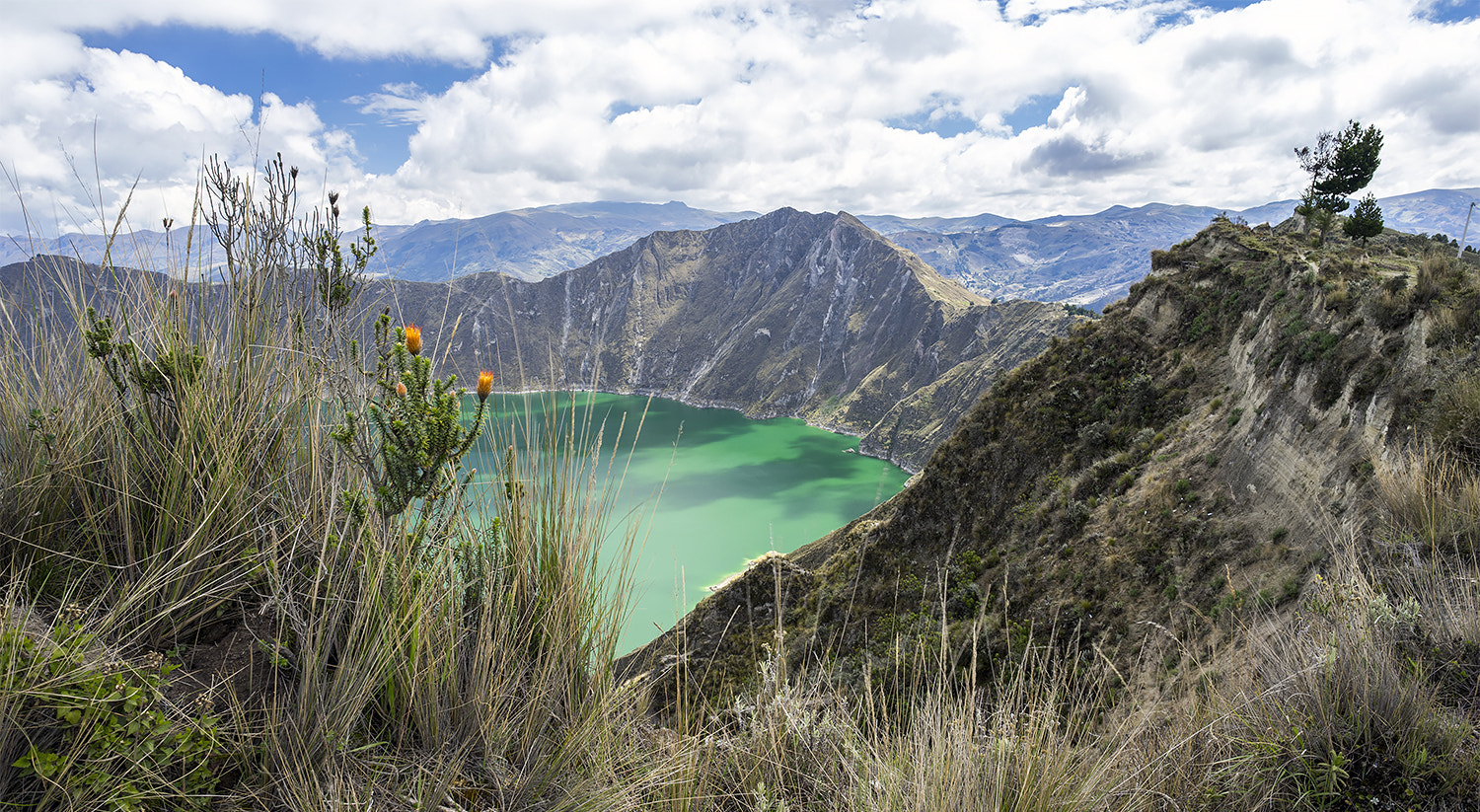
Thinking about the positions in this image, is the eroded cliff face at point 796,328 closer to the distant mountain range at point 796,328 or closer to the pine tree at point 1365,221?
the distant mountain range at point 796,328

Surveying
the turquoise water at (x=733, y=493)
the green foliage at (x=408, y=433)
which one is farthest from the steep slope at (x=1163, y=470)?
the turquoise water at (x=733, y=493)

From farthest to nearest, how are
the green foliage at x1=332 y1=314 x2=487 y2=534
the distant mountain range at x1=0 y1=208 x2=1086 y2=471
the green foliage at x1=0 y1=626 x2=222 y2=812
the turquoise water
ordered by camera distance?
the distant mountain range at x1=0 y1=208 x2=1086 y2=471 < the turquoise water < the green foliage at x1=332 y1=314 x2=487 y2=534 < the green foliage at x1=0 y1=626 x2=222 y2=812

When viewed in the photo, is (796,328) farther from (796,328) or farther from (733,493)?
(733,493)

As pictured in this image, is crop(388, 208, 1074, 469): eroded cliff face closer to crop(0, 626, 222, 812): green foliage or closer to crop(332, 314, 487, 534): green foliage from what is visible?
crop(332, 314, 487, 534): green foliage

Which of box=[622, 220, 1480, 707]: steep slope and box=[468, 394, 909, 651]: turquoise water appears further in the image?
box=[468, 394, 909, 651]: turquoise water

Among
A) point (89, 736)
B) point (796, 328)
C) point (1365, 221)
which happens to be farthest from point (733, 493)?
point (796, 328)

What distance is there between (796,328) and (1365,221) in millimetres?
138011

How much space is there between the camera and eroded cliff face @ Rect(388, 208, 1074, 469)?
315 ft

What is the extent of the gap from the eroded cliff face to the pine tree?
6060cm

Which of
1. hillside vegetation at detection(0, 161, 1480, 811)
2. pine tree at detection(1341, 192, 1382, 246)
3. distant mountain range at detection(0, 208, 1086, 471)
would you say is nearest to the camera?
hillside vegetation at detection(0, 161, 1480, 811)

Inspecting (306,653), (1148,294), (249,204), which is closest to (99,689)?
(306,653)

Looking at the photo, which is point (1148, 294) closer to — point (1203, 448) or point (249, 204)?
point (1203, 448)

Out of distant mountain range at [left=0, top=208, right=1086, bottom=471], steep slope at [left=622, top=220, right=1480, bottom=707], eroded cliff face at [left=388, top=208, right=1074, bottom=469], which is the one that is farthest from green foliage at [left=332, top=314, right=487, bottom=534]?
eroded cliff face at [left=388, top=208, right=1074, bottom=469]

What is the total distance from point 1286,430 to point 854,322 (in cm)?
13859
